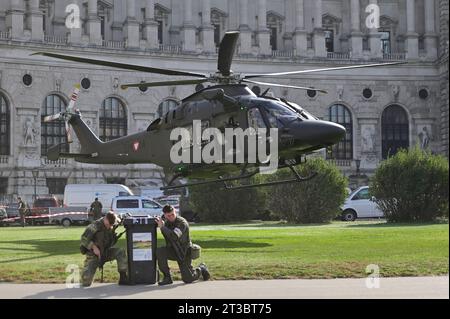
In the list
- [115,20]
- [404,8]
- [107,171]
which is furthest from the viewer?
[404,8]

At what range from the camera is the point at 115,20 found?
6675cm

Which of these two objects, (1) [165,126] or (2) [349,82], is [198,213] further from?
(2) [349,82]

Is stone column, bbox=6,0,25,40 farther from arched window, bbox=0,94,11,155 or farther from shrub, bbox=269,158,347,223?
shrub, bbox=269,158,347,223

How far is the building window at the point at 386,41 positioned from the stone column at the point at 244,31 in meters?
12.8

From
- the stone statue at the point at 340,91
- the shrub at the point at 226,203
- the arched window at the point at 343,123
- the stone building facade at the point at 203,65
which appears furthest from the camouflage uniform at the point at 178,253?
the stone statue at the point at 340,91

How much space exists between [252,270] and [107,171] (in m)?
48.0

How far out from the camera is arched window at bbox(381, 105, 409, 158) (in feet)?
227

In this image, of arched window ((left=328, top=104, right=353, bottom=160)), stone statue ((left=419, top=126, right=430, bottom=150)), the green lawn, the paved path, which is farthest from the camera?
stone statue ((left=419, top=126, right=430, bottom=150))

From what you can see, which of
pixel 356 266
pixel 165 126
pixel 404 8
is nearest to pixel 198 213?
pixel 165 126

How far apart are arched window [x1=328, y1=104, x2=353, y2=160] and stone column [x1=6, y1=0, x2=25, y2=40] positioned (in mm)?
26495

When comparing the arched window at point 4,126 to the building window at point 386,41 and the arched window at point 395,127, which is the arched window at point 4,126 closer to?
the arched window at point 395,127

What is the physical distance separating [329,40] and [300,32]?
14.0 feet

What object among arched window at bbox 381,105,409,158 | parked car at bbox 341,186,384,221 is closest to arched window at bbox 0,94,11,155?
parked car at bbox 341,186,384,221

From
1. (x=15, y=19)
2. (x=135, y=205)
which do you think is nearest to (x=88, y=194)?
(x=135, y=205)
